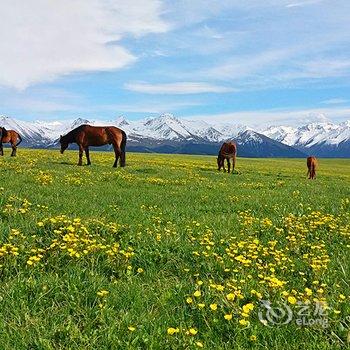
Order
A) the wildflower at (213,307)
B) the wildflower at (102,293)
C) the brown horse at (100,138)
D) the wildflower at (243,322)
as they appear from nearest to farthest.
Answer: the wildflower at (243,322) < the wildflower at (213,307) < the wildflower at (102,293) < the brown horse at (100,138)

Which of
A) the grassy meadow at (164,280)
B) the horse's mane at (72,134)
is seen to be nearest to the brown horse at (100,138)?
the horse's mane at (72,134)

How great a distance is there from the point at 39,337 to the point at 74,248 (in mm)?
2856

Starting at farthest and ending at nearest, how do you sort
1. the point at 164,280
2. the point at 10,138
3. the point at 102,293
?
the point at 10,138 → the point at 164,280 → the point at 102,293

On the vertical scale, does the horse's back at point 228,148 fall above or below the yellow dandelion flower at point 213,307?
above

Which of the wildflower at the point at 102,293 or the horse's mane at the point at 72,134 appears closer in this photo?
the wildflower at the point at 102,293

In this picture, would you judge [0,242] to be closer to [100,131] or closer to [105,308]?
[105,308]

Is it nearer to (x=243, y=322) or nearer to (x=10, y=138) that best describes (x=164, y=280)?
(x=243, y=322)

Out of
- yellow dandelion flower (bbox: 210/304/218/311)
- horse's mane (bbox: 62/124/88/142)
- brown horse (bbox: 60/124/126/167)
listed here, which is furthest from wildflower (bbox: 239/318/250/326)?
horse's mane (bbox: 62/124/88/142)

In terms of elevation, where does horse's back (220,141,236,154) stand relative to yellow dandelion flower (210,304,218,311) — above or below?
above

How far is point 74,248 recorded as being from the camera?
7504 millimetres

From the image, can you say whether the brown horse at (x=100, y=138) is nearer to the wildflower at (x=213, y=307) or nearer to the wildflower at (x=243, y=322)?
the wildflower at (x=213, y=307)

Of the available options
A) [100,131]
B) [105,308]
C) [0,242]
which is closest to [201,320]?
[105,308]

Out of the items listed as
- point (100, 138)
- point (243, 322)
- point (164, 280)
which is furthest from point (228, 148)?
point (243, 322)

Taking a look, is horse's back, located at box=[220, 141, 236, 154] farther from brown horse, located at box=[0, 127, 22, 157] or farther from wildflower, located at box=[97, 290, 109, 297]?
wildflower, located at box=[97, 290, 109, 297]
